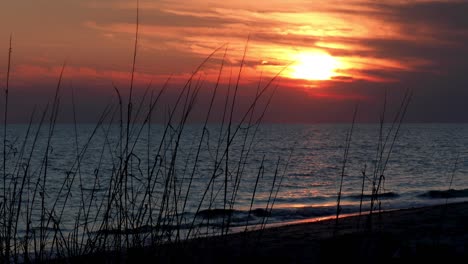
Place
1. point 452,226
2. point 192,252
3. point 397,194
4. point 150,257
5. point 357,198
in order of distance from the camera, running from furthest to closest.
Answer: point 397,194
point 357,198
point 452,226
point 192,252
point 150,257

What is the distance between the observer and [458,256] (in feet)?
13.1

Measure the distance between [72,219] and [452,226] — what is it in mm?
10755

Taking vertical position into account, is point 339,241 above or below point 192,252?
above

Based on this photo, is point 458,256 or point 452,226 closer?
point 458,256

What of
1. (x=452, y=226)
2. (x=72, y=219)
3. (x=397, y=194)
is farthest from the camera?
(x=397, y=194)

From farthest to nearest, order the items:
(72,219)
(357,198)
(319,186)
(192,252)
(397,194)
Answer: (319,186), (397,194), (357,198), (72,219), (192,252)

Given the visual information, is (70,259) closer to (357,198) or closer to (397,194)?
(357,198)

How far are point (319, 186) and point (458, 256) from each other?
24.2 metres

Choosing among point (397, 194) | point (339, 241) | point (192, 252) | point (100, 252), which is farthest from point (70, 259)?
point (397, 194)

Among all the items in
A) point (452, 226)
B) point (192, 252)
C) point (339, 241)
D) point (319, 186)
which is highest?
point (339, 241)

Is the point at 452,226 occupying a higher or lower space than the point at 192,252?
lower

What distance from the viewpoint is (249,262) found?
12.9 ft

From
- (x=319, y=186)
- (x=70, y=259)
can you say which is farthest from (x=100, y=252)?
(x=319, y=186)

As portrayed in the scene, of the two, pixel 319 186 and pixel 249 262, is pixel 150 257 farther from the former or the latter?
pixel 319 186
